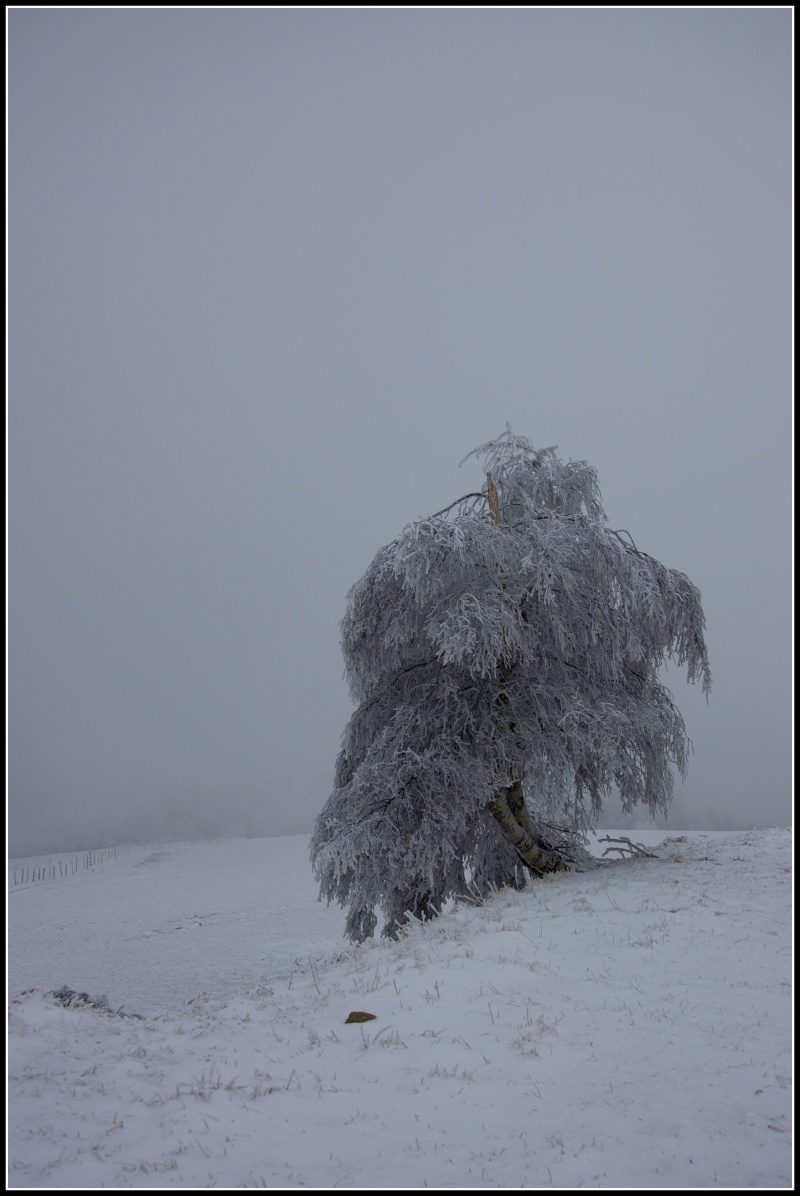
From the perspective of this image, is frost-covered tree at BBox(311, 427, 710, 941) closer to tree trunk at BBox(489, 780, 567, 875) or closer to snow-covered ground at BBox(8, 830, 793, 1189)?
tree trunk at BBox(489, 780, 567, 875)

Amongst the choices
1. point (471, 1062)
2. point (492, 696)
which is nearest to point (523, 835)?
point (492, 696)

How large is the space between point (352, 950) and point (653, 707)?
6208mm

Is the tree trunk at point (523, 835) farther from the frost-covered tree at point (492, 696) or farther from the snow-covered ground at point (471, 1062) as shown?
the snow-covered ground at point (471, 1062)

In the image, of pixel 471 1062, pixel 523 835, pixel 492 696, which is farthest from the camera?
pixel 523 835

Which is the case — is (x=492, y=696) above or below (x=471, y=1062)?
above

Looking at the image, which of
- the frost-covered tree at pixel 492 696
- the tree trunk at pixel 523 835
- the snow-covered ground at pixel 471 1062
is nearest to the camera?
the snow-covered ground at pixel 471 1062

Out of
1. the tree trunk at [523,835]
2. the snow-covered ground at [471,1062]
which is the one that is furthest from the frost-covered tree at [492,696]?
the snow-covered ground at [471,1062]

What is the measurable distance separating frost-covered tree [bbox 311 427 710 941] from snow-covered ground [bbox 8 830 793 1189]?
168 centimetres

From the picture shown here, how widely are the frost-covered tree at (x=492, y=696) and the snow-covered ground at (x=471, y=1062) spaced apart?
1678 mm

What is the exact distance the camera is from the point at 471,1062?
524 centimetres

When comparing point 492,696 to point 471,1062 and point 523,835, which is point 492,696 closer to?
point 523,835

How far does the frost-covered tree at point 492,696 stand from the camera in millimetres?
10328

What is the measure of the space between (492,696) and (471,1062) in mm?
6429

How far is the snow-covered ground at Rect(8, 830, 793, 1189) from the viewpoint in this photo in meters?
4.20
